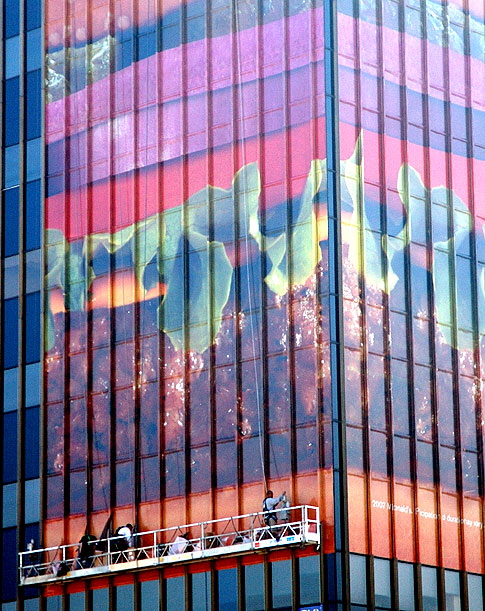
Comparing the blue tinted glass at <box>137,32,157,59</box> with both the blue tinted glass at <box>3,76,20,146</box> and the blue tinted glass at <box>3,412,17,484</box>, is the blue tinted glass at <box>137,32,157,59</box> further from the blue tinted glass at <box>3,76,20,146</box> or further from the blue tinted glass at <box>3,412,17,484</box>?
the blue tinted glass at <box>3,412,17,484</box>

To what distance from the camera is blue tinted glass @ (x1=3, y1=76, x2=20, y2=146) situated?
82375mm

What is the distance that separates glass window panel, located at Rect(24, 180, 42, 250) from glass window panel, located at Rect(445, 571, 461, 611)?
82.6ft

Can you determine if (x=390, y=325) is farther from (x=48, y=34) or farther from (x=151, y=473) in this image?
(x=48, y=34)

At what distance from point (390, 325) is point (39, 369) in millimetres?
17368

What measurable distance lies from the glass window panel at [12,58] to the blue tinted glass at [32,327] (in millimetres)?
11725

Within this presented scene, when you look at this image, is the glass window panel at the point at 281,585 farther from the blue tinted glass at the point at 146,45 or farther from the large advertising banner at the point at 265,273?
the blue tinted glass at the point at 146,45

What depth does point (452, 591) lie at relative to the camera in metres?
69.9

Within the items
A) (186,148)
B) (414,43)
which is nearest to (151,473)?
(186,148)

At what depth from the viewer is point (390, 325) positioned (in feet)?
233

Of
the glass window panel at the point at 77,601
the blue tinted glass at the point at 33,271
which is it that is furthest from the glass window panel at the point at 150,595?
the blue tinted glass at the point at 33,271

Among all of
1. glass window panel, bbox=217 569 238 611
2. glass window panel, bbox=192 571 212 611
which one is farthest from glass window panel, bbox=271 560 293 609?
glass window panel, bbox=192 571 212 611

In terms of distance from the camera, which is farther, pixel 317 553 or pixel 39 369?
pixel 39 369

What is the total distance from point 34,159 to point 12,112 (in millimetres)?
3173

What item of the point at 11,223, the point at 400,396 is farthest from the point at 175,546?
the point at 11,223
